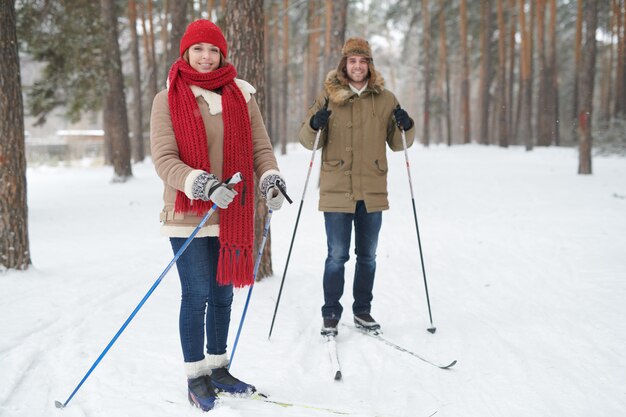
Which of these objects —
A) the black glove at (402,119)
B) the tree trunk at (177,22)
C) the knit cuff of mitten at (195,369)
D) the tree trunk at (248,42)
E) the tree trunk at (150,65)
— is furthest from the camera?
the tree trunk at (150,65)

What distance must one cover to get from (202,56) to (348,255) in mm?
1994

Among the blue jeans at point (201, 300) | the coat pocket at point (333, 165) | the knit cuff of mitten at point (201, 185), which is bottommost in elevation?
the blue jeans at point (201, 300)

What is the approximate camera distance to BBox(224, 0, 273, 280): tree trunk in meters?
5.05

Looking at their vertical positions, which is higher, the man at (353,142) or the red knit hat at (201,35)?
the red knit hat at (201,35)

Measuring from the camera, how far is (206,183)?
254 centimetres

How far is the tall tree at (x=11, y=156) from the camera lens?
5.37 metres

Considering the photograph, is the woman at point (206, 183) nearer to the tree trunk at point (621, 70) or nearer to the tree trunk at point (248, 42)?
the tree trunk at point (248, 42)

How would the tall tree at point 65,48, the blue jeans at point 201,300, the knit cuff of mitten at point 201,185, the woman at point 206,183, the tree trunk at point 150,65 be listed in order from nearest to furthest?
the knit cuff of mitten at point 201,185 → the woman at point 206,183 → the blue jeans at point 201,300 → the tall tree at point 65,48 → the tree trunk at point 150,65

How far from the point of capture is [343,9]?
11.5m

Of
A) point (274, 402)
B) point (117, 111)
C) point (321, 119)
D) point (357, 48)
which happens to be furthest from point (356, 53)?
point (117, 111)

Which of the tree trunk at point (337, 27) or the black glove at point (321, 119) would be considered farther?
the tree trunk at point (337, 27)

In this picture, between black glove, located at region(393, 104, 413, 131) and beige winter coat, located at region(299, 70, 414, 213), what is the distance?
0.06 metres

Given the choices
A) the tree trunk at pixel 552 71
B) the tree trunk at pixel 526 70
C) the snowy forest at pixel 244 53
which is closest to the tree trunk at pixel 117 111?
the snowy forest at pixel 244 53

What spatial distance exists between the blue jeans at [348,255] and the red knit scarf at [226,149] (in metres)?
1.12
